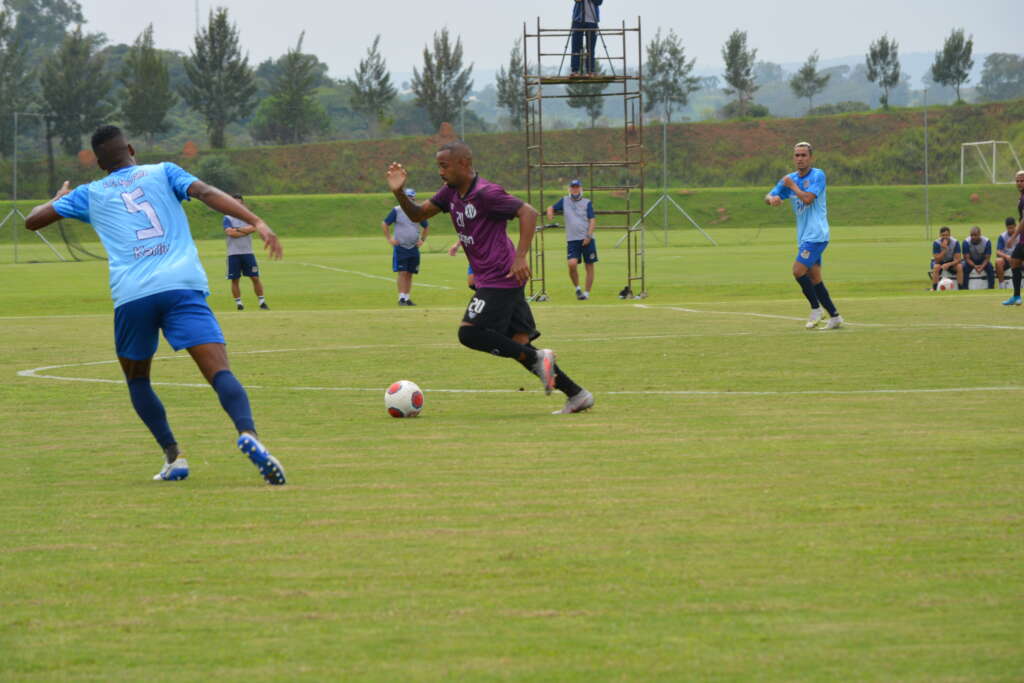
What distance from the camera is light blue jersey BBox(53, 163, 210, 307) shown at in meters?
7.96

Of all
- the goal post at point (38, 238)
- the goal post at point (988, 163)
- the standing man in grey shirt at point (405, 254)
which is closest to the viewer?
the standing man in grey shirt at point (405, 254)

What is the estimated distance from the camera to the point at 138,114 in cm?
9775

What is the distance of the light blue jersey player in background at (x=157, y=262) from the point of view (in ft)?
26.0

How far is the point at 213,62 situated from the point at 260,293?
82158mm

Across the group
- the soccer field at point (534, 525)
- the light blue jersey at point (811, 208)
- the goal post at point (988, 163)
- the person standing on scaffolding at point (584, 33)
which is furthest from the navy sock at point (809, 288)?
the goal post at point (988, 163)

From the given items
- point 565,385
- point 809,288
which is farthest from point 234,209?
point 809,288

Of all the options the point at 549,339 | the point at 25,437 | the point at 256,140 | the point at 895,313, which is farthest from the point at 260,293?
the point at 256,140

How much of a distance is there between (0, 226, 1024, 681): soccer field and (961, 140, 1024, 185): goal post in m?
71.4

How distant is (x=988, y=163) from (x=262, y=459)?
281 feet

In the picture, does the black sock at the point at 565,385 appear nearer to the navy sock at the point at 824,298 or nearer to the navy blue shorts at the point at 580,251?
the navy sock at the point at 824,298

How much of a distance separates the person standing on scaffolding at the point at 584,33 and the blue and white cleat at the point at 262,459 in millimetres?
21418

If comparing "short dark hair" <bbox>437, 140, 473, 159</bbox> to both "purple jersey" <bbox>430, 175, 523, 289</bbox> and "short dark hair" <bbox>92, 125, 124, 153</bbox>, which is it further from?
"short dark hair" <bbox>92, 125, 124, 153</bbox>

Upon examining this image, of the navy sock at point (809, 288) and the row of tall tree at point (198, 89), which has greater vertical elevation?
the row of tall tree at point (198, 89)

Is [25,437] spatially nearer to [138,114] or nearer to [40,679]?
[40,679]
